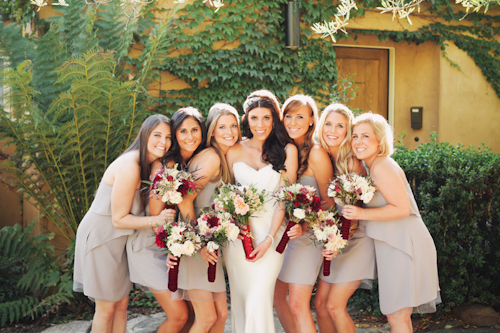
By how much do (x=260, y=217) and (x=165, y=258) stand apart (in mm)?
805

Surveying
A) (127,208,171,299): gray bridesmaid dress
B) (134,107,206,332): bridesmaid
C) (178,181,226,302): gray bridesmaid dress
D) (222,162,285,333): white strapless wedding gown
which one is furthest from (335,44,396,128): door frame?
(127,208,171,299): gray bridesmaid dress

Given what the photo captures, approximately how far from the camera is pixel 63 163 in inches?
194

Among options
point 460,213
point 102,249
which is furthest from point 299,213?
point 460,213

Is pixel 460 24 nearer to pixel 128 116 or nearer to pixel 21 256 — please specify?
pixel 128 116

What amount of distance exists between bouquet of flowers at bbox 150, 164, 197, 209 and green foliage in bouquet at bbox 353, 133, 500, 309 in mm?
2459

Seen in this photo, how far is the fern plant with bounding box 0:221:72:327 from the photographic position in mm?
4595

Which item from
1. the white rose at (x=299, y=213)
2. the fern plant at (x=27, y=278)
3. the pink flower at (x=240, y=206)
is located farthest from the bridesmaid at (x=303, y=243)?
the fern plant at (x=27, y=278)

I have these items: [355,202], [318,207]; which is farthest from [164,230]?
[355,202]

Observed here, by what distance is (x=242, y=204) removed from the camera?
3.13 meters

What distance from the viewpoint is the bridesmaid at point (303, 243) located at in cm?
340

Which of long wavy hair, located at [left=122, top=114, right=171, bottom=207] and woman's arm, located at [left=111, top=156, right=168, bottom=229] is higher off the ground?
long wavy hair, located at [left=122, top=114, right=171, bottom=207]

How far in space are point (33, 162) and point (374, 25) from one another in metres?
5.91

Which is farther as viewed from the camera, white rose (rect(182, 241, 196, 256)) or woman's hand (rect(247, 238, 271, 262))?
woman's hand (rect(247, 238, 271, 262))

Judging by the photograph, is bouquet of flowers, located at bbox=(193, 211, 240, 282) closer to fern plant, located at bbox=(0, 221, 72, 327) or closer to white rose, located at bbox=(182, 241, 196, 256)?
white rose, located at bbox=(182, 241, 196, 256)
